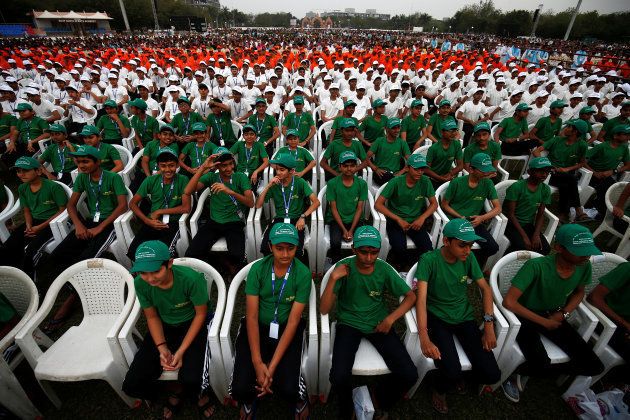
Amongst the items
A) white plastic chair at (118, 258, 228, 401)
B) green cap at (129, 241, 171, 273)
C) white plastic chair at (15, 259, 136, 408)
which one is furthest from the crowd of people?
white plastic chair at (15, 259, 136, 408)

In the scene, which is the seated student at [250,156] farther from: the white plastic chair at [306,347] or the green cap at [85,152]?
the white plastic chair at [306,347]

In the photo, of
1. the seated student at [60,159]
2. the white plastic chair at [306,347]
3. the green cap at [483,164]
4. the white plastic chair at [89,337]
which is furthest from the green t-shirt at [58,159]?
the green cap at [483,164]

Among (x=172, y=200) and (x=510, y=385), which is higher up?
(x=172, y=200)

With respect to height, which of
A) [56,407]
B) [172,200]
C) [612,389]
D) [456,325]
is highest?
[172,200]

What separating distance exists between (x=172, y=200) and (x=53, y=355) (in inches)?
83.6

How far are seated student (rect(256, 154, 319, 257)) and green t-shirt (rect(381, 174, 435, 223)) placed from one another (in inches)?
42.4

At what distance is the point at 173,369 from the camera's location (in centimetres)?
246

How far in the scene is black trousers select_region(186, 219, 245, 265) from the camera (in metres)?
3.81

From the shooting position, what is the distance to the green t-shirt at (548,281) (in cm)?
268

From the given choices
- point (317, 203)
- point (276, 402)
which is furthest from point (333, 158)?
point (276, 402)

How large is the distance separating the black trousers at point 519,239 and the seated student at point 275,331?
315cm

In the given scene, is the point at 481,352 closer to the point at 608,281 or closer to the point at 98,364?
the point at 608,281

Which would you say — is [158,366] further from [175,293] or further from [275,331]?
[275,331]

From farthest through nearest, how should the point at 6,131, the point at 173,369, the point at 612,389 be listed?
1. the point at 6,131
2. the point at 612,389
3. the point at 173,369
